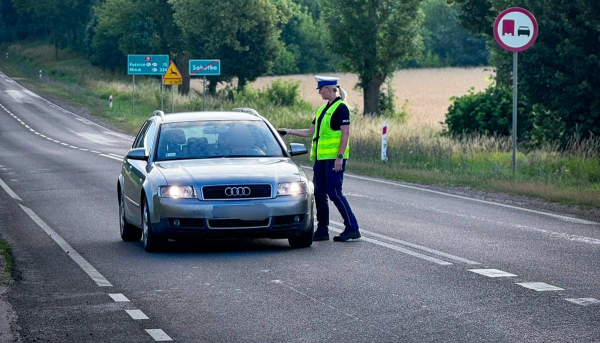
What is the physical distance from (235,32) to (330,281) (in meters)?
64.6

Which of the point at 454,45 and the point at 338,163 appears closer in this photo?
the point at 338,163

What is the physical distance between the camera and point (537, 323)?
8086 mm

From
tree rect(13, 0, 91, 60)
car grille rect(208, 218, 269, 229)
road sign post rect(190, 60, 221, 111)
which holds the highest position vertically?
tree rect(13, 0, 91, 60)

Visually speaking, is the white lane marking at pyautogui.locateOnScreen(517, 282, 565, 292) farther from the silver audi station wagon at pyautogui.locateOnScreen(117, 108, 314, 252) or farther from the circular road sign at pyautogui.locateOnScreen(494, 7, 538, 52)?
the circular road sign at pyautogui.locateOnScreen(494, 7, 538, 52)

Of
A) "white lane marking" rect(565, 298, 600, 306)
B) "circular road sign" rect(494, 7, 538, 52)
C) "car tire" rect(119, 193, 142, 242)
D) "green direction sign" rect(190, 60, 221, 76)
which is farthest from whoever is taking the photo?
"green direction sign" rect(190, 60, 221, 76)

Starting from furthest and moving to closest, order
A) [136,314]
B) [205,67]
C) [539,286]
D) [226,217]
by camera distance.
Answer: [205,67]
[226,217]
[539,286]
[136,314]

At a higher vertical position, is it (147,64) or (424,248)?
(147,64)

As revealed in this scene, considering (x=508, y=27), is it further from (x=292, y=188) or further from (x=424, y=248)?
(x=292, y=188)

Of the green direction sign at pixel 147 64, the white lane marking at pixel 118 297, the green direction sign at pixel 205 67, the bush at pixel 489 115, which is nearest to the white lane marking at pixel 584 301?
the white lane marking at pixel 118 297

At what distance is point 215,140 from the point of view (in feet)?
43.1

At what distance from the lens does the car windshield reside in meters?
13.0

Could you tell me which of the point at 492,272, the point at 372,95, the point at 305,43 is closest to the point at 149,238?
the point at 492,272

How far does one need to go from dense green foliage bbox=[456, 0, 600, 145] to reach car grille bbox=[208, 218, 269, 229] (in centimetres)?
1581

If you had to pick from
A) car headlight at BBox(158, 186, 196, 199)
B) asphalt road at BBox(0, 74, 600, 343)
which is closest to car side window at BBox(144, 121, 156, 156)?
asphalt road at BBox(0, 74, 600, 343)
